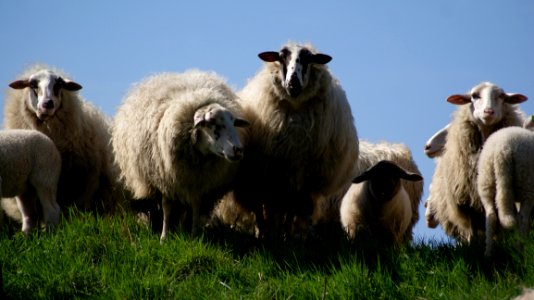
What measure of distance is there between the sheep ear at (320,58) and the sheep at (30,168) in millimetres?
2860

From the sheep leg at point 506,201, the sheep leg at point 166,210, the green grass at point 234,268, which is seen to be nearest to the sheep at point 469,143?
the green grass at point 234,268

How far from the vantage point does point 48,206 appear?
28.8 ft

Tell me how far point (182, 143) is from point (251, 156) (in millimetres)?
886

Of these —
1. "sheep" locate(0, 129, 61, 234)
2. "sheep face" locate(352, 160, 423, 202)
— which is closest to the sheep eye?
"sheep" locate(0, 129, 61, 234)

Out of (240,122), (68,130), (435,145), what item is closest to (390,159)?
(435,145)

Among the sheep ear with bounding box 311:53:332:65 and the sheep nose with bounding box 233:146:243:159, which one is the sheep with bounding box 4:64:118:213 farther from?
the sheep ear with bounding box 311:53:332:65

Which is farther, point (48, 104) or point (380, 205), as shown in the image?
point (48, 104)

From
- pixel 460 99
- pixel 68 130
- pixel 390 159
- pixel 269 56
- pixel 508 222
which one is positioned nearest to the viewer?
pixel 508 222

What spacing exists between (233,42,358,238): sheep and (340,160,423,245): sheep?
0.30 meters

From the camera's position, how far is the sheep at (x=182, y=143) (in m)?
8.37

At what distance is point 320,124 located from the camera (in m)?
8.91

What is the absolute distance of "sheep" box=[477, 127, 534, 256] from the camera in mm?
6973

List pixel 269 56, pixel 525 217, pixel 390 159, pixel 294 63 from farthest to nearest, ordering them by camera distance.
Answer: pixel 390 159 < pixel 269 56 < pixel 294 63 < pixel 525 217

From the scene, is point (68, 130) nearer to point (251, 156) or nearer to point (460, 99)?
point (251, 156)
